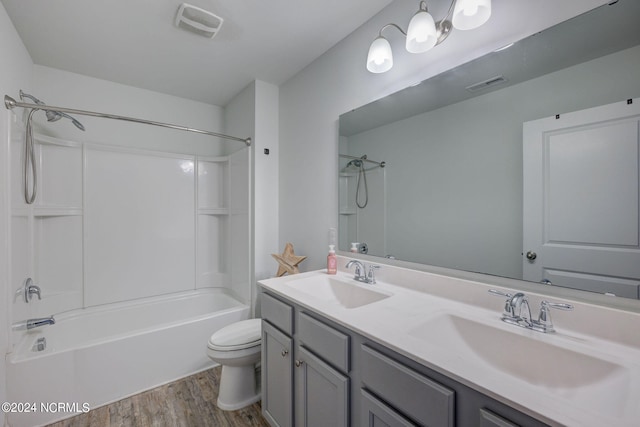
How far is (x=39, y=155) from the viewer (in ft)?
7.10

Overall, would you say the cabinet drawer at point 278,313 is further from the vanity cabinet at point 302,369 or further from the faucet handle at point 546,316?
the faucet handle at point 546,316

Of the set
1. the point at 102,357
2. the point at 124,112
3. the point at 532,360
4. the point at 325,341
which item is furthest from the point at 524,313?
the point at 124,112

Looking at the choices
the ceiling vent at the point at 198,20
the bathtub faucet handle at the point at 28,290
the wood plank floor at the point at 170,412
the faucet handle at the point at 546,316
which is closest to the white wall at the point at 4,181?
the bathtub faucet handle at the point at 28,290

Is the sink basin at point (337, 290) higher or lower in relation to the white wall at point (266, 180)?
lower

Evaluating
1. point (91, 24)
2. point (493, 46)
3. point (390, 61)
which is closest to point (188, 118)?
point (91, 24)

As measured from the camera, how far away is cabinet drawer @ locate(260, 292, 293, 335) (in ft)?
4.30

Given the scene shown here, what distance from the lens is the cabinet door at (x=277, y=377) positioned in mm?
1314

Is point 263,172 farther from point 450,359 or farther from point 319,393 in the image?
point 450,359

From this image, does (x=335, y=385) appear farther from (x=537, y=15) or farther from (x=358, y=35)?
(x=358, y=35)

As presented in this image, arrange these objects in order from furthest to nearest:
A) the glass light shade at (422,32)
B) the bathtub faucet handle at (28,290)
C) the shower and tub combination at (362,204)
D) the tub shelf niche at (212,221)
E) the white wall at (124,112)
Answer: the tub shelf niche at (212,221)
the white wall at (124,112)
the bathtub faucet handle at (28,290)
the shower and tub combination at (362,204)
the glass light shade at (422,32)

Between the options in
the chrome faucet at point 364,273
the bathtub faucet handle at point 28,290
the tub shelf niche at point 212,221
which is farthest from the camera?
the tub shelf niche at point 212,221

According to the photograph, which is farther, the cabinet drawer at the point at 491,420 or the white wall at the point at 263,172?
the white wall at the point at 263,172

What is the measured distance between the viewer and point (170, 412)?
1.72 meters

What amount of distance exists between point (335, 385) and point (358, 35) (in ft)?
6.53
